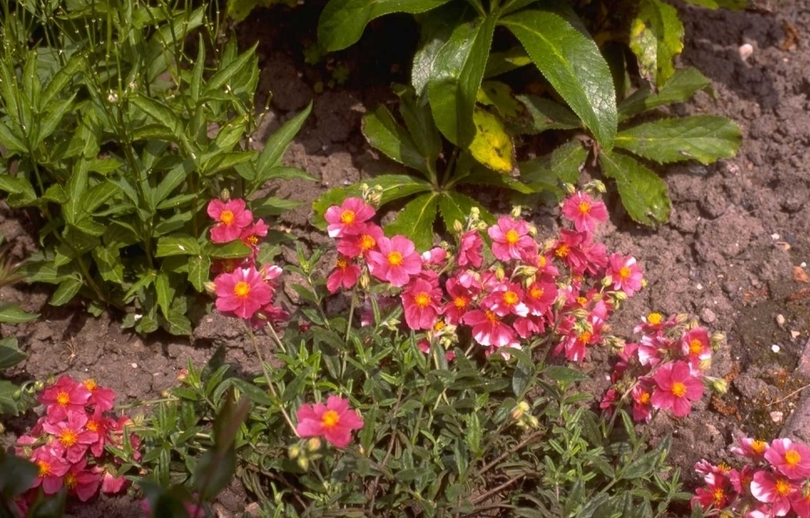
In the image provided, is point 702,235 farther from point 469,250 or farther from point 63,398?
point 63,398

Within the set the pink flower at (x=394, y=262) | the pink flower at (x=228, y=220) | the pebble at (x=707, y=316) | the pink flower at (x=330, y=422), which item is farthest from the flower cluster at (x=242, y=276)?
the pebble at (x=707, y=316)

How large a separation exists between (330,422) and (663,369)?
83 cm

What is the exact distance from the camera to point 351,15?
7.98ft

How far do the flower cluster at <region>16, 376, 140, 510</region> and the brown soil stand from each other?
0.12 meters

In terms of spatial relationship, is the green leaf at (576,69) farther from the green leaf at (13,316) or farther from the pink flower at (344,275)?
the green leaf at (13,316)

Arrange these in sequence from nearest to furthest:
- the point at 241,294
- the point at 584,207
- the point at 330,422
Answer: the point at 330,422, the point at 241,294, the point at 584,207

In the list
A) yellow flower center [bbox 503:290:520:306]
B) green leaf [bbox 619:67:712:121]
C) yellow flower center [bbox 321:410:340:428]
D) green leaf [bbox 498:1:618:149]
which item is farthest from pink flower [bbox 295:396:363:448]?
green leaf [bbox 619:67:712:121]

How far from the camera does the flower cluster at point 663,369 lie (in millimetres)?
1944

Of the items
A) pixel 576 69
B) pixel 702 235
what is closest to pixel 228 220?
pixel 576 69

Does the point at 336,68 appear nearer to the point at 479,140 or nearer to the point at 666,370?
the point at 479,140

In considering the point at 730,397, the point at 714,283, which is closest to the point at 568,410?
the point at 730,397

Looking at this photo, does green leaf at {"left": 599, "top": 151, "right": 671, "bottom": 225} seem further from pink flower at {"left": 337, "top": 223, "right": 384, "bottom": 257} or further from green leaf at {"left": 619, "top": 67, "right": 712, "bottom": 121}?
pink flower at {"left": 337, "top": 223, "right": 384, "bottom": 257}

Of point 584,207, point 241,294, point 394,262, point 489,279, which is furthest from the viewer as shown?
point 584,207

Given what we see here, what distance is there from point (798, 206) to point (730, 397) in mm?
747
